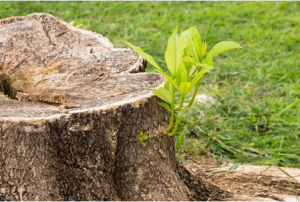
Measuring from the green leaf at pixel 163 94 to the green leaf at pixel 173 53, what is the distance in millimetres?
87

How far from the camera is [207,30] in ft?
14.8

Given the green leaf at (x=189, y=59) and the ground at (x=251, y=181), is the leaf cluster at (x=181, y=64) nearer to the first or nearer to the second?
the green leaf at (x=189, y=59)

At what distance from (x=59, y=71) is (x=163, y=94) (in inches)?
24.5

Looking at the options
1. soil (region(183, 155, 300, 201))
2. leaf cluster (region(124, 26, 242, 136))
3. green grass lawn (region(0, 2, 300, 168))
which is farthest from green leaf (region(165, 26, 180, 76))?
green grass lawn (region(0, 2, 300, 168))

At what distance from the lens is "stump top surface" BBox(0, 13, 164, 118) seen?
1.69 m

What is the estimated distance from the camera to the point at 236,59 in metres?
4.07

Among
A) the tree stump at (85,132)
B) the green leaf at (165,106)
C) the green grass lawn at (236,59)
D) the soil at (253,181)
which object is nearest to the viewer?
the tree stump at (85,132)

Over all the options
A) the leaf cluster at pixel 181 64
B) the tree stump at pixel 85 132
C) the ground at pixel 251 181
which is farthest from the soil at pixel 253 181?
the leaf cluster at pixel 181 64

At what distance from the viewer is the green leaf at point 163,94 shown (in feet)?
5.24

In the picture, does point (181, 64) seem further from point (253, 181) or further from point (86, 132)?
point (253, 181)

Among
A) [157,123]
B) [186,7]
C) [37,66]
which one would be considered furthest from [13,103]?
[186,7]

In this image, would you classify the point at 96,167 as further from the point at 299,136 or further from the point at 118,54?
the point at 299,136

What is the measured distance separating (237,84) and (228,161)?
1.22 m

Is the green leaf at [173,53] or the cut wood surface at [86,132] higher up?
the green leaf at [173,53]
